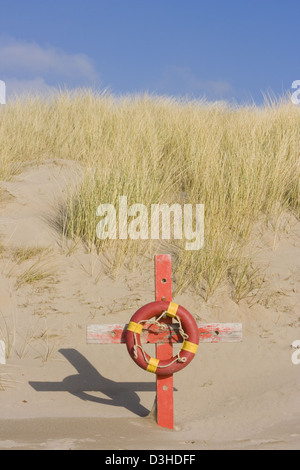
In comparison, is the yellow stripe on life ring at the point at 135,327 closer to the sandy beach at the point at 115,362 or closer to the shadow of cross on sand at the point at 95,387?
the sandy beach at the point at 115,362

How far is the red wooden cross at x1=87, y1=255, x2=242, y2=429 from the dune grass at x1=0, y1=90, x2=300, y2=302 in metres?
1.57

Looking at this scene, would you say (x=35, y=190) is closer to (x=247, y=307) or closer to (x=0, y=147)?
(x=0, y=147)

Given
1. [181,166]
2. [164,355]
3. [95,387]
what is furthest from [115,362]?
[181,166]

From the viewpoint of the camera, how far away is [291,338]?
4.91 metres

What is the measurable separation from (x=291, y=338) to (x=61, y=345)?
1.93 meters

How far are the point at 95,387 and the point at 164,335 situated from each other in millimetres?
992

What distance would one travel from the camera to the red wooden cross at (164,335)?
3.63 m

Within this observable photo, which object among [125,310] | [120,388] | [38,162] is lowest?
[120,388]

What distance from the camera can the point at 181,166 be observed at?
7.05m

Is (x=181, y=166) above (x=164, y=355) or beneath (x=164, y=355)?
above

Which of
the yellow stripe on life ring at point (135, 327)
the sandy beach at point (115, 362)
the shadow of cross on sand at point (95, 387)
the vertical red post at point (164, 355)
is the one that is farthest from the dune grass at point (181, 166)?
the yellow stripe on life ring at point (135, 327)

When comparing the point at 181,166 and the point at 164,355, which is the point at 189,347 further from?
the point at 181,166
